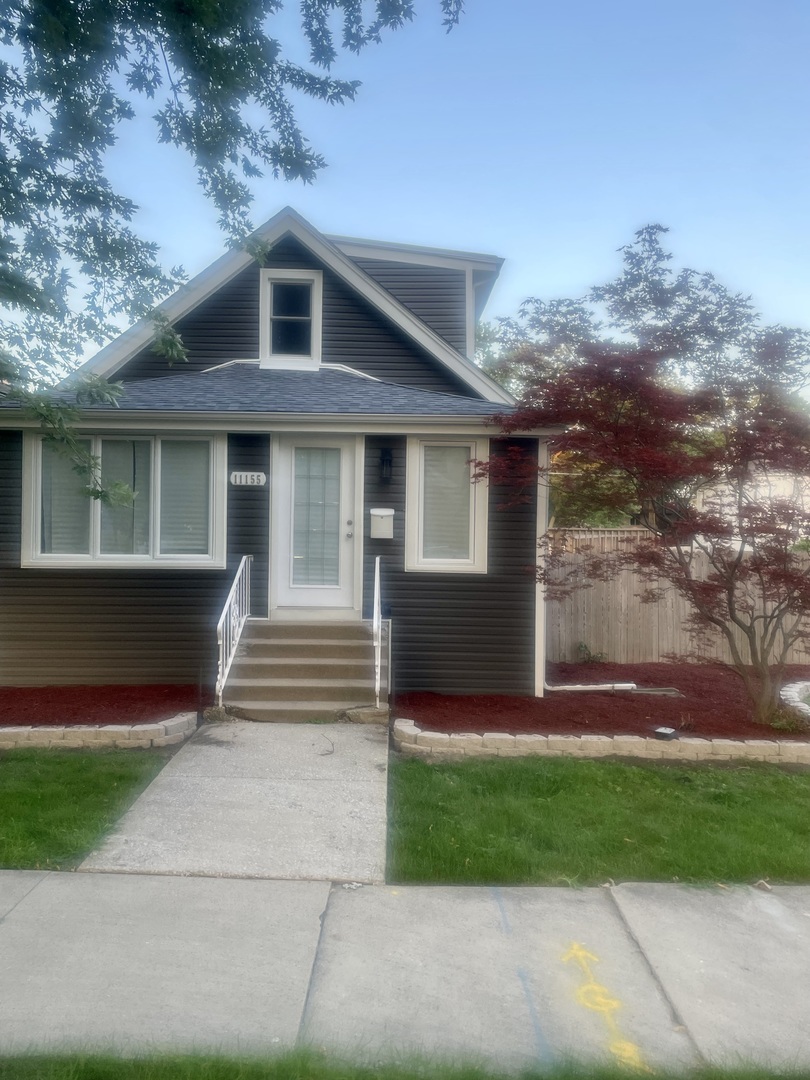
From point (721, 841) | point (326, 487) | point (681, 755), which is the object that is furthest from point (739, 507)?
point (326, 487)

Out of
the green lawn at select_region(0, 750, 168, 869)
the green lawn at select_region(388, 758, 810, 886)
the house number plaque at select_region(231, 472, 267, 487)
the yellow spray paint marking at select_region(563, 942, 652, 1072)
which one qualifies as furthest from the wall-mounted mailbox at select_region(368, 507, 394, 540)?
the yellow spray paint marking at select_region(563, 942, 652, 1072)

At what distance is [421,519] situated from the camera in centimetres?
953

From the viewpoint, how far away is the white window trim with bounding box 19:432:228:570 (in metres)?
9.27

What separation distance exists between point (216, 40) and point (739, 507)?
696cm

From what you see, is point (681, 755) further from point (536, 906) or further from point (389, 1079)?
point (389, 1079)

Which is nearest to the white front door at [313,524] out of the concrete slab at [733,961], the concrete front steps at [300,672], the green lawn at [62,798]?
the concrete front steps at [300,672]

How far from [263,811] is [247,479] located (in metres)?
4.56

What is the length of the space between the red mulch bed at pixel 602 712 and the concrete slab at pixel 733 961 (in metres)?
3.00

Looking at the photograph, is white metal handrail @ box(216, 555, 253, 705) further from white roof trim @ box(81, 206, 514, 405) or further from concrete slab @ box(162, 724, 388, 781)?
white roof trim @ box(81, 206, 514, 405)

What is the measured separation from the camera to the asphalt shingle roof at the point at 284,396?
359 inches

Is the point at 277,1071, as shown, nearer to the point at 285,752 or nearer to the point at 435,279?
the point at 285,752

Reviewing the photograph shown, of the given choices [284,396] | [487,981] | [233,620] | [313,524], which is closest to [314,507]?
[313,524]

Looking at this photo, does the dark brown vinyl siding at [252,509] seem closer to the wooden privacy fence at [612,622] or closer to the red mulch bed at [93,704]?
the red mulch bed at [93,704]

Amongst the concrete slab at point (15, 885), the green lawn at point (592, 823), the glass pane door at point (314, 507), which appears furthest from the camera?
the glass pane door at point (314, 507)
